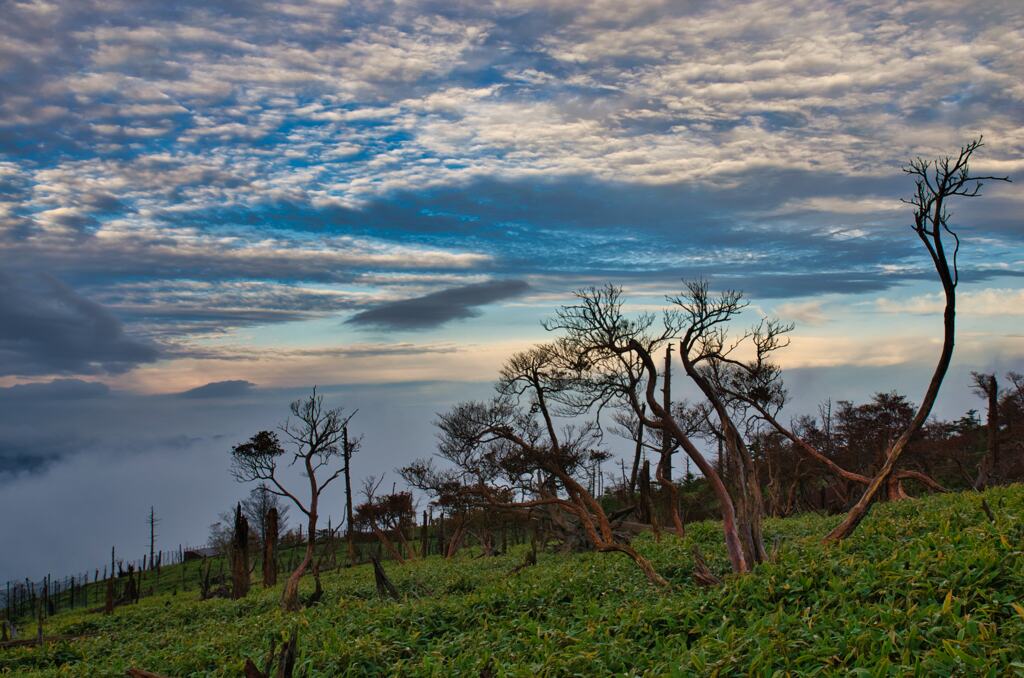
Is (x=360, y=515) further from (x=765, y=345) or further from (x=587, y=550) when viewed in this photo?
(x=765, y=345)

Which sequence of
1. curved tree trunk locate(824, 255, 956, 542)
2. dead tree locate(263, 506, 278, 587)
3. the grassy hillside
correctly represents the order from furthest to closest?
1. dead tree locate(263, 506, 278, 587)
2. curved tree trunk locate(824, 255, 956, 542)
3. the grassy hillside

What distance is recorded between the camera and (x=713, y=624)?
965 centimetres

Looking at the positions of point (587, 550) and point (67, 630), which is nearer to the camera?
Result: point (67, 630)

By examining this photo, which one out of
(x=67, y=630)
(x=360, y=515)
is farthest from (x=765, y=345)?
(x=360, y=515)

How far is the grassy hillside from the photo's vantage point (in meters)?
7.51

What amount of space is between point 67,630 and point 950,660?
1073 inches

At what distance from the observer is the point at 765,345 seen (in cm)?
1666

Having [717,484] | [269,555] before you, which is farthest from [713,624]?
Result: [269,555]

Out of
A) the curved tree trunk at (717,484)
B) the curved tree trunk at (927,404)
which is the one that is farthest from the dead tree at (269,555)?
the curved tree trunk at (927,404)

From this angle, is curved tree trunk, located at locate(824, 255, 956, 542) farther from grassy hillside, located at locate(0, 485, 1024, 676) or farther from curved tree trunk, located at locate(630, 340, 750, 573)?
curved tree trunk, located at locate(630, 340, 750, 573)

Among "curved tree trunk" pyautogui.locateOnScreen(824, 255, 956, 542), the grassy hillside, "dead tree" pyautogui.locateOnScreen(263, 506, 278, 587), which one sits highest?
"curved tree trunk" pyautogui.locateOnScreen(824, 255, 956, 542)

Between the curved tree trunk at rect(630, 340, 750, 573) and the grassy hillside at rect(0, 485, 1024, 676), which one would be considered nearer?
the grassy hillside at rect(0, 485, 1024, 676)

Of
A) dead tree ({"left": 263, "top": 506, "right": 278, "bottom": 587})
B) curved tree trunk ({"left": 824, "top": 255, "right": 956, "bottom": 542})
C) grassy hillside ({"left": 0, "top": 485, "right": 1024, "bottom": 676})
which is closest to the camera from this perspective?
grassy hillside ({"left": 0, "top": 485, "right": 1024, "bottom": 676})

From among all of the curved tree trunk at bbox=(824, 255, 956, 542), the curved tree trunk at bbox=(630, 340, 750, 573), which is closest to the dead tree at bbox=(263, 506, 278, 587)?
the curved tree trunk at bbox=(630, 340, 750, 573)
